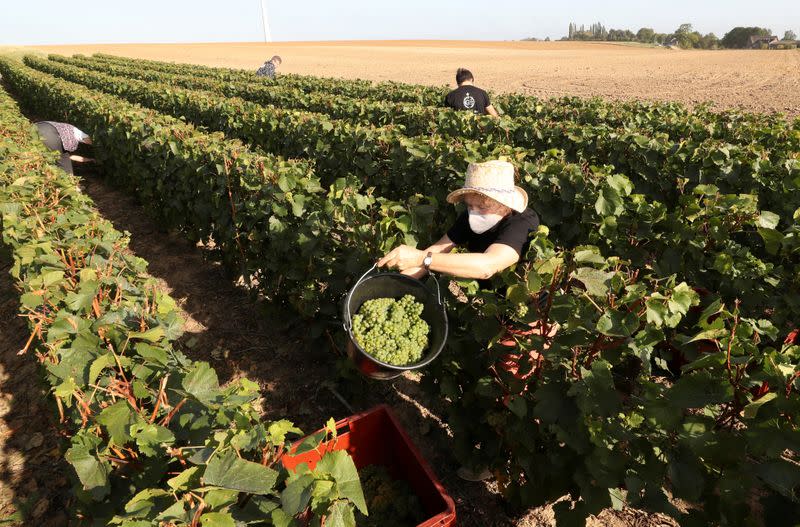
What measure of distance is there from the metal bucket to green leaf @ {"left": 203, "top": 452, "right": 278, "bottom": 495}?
0.81m

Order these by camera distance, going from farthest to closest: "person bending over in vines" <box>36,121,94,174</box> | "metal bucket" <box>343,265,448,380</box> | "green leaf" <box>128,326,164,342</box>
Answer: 1. "person bending over in vines" <box>36,121,94,174</box>
2. "metal bucket" <box>343,265,448,380</box>
3. "green leaf" <box>128,326,164,342</box>

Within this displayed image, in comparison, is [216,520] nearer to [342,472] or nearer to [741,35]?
[342,472]

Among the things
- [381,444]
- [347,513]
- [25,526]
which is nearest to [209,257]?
[25,526]

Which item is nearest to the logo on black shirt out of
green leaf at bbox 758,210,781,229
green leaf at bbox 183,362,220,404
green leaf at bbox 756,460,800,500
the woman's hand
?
green leaf at bbox 758,210,781,229

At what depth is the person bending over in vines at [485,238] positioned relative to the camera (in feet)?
7.37

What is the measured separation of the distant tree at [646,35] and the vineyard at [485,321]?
140m

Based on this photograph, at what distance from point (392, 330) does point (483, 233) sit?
90cm

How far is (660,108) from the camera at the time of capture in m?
8.66

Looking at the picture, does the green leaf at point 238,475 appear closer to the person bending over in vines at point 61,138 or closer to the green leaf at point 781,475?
the green leaf at point 781,475

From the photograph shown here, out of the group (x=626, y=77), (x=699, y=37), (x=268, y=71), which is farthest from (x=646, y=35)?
(x=268, y=71)

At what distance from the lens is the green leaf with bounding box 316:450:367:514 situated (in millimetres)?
1402

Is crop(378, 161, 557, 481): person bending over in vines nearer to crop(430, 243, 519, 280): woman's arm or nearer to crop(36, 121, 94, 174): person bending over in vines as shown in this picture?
crop(430, 243, 519, 280): woman's arm

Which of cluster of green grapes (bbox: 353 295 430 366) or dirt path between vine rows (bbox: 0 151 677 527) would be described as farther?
dirt path between vine rows (bbox: 0 151 677 527)

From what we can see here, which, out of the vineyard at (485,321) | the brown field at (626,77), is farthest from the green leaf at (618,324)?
the brown field at (626,77)
